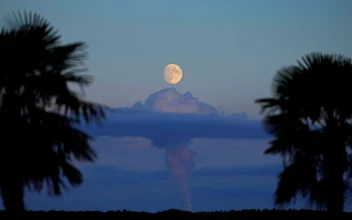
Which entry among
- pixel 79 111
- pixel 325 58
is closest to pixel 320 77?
pixel 325 58

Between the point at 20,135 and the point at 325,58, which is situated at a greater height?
the point at 325,58

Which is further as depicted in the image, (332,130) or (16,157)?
(332,130)

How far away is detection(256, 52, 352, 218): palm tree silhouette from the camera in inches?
901

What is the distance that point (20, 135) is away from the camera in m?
20.1

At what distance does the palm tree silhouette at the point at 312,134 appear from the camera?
22.9m

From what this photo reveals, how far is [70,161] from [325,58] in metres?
11.0

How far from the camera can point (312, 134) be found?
22953mm

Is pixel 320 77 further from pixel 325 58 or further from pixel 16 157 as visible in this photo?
pixel 16 157

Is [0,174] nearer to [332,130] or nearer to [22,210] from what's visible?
[22,210]

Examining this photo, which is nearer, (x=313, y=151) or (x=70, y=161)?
(x=70, y=161)

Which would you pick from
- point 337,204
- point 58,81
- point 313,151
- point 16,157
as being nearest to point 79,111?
point 58,81

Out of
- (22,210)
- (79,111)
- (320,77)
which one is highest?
(320,77)

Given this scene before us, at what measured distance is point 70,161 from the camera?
20688 millimetres

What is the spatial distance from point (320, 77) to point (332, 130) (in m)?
2.10
